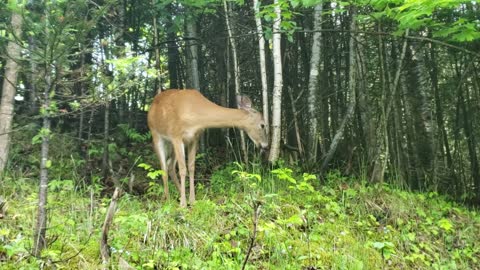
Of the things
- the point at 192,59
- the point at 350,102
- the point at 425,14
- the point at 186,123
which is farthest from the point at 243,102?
the point at 425,14

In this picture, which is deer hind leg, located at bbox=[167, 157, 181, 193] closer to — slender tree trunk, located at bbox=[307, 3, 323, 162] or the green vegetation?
the green vegetation

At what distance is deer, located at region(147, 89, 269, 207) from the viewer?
7543 mm

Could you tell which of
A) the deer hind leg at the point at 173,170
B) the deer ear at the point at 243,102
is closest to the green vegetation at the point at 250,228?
the deer hind leg at the point at 173,170

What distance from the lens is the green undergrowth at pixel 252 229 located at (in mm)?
4523

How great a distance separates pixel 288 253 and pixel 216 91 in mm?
6449

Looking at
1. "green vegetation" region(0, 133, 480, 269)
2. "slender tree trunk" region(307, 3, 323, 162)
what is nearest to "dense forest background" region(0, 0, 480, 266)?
"slender tree trunk" region(307, 3, 323, 162)

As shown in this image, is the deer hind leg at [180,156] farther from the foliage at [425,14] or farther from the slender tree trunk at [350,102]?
the foliage at [425,14]

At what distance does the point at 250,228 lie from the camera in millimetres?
5668

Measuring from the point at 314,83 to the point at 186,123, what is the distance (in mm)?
2325

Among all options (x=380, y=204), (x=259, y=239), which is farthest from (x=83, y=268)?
(x=380, y=204)

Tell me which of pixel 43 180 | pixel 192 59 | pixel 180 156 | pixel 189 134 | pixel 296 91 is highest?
pixel 192 59

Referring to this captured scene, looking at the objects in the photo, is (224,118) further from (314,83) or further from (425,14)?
(425,14)

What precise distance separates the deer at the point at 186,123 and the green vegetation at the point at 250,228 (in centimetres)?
48

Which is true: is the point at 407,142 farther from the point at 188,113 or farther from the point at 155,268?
the point at 155,268
